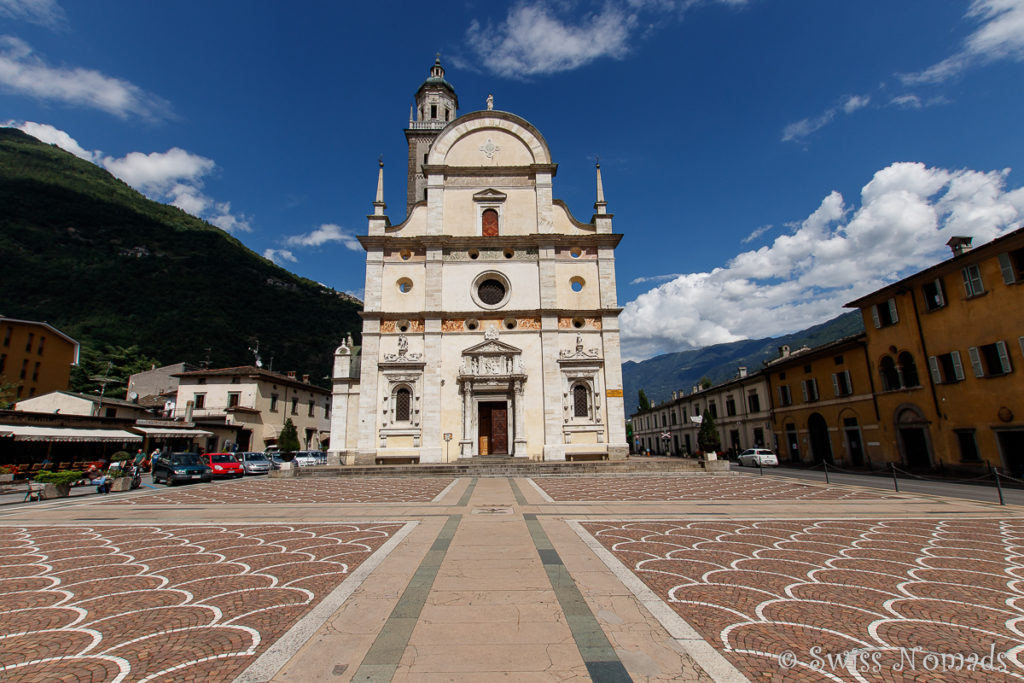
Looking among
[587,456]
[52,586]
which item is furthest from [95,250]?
[52,586]

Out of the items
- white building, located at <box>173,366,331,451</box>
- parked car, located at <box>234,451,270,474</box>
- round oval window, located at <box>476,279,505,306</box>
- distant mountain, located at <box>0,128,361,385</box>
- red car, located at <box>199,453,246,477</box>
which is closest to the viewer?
red car, located at <box>199,453,246,477</box>

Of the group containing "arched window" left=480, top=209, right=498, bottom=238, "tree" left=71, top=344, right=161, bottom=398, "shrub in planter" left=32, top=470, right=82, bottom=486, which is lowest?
"shrub in planter" left=32, top=470, right=82, bottom=486

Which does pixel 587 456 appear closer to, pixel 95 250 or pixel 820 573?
pixel 820 573

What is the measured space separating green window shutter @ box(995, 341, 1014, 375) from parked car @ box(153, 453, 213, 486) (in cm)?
3599

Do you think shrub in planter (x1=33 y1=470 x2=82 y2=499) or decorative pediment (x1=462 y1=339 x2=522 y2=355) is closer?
shrub in planter (x1=33 y1=470 x2=82 y2=499)

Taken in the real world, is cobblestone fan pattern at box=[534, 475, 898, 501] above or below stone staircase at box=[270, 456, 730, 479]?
below

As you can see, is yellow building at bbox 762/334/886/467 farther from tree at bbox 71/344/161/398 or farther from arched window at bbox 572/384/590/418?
tree at bbox 71/344/161/398

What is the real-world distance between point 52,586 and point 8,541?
4783 millimetres

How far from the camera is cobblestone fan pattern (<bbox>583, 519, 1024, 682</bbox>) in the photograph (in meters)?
3.51

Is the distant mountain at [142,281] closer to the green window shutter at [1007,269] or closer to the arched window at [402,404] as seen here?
the arched window at [402,404]

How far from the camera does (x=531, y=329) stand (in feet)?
92.6

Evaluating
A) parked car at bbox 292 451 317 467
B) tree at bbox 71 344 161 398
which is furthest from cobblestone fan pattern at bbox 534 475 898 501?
tree at bbox 71 344 161 398

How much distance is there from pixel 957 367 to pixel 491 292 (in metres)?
23.4

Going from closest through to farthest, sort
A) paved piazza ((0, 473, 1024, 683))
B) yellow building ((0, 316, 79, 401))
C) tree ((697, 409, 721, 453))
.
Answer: paved piazza ((0, 473, 1024, 683))
yellow building ((0, 316, 79, 401))
tree ((697, 409, 721, 453))
